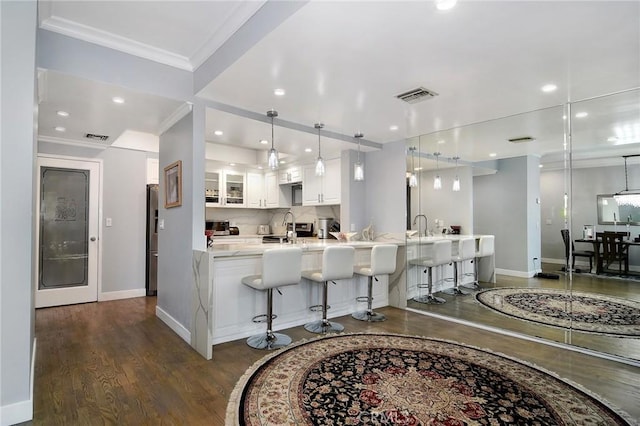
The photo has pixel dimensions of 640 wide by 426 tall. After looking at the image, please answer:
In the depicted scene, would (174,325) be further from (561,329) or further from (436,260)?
(561,329)

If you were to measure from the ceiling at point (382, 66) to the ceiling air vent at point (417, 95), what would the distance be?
A: 0.28 feet

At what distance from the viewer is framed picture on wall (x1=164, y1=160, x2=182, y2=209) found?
355 centimetres

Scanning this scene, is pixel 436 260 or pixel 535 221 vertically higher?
pixel 535 221

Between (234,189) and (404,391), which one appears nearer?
(404,391)

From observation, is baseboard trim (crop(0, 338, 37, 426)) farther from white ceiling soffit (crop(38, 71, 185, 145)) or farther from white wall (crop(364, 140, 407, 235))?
white wall (crop(364, 140, 407, 235))

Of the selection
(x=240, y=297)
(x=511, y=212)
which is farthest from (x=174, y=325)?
(x=511, y=212)

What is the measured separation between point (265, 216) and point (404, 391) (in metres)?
5.59

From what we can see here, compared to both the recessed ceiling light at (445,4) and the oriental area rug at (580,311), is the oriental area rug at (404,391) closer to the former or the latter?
the oriental area rug at (580,311)

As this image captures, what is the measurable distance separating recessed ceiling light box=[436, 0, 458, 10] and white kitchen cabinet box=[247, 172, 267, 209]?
5.37 m

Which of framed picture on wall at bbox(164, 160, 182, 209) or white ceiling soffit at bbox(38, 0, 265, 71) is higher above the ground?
→ white ceiling soffit at bbox(38, 0, 265, 71)

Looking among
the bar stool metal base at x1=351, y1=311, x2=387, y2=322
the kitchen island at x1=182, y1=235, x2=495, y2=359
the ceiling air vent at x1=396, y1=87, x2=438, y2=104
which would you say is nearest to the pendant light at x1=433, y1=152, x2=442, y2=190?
the kitchen island at x1=182, y1=235, x2=495, y2=359

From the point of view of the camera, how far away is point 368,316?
13.6 feet

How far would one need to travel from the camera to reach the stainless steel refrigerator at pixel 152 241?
5391 mm

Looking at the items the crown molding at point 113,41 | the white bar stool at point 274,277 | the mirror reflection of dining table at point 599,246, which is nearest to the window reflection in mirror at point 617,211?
the mirror reflection of dining table at point 599,246
